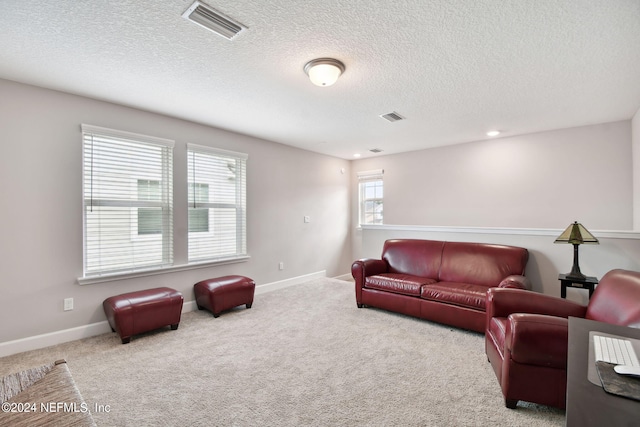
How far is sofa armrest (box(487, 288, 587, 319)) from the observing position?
7.40 feet

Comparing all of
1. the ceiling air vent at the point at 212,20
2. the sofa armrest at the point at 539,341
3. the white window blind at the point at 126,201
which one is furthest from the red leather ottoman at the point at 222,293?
the sofa armrest at the point at 539,341

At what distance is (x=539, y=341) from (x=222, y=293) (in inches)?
126

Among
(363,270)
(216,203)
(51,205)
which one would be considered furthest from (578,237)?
(51,205)

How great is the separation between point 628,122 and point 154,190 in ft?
20.0

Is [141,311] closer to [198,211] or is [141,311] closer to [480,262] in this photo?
[198,211]

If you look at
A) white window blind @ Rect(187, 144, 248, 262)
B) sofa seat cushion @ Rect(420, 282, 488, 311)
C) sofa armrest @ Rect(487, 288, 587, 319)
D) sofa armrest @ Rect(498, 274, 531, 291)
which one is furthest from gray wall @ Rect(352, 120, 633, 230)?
white window blind @ Rect(187, 144, 248, 262)

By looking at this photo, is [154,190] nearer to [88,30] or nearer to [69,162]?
[69,162]

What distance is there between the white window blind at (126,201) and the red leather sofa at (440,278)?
265 centimetres

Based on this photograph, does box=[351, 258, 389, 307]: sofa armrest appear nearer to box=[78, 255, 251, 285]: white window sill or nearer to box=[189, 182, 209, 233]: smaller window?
box=[78, 255, 251, 285]: white window sill

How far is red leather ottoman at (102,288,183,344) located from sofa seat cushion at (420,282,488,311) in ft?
9.37

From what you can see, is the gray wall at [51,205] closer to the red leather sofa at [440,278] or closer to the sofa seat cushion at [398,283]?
the sofa seat cushion at [398,283]

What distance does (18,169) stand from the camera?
278 cm

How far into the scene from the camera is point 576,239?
3113mm

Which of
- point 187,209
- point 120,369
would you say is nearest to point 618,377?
point 120,369
